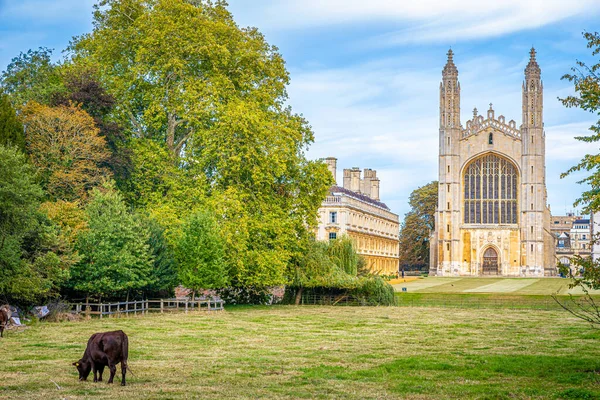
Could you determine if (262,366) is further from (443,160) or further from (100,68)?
(443,160)

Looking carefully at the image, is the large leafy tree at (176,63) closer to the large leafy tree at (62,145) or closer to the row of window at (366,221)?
the large leafy tree at (62,145)

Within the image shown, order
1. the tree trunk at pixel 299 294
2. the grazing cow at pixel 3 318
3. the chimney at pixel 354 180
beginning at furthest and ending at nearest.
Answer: the chimney at pixel 354 180
the tree trunk at pixel 299 294
the grazing cow at pixel 3 318

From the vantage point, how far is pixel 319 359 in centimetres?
1912

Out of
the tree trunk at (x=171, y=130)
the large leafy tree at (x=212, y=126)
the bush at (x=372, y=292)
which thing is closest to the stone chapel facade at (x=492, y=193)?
the bush at (x=372, y=292)

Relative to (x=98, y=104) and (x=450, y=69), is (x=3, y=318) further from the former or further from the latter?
(x=450, y=69)

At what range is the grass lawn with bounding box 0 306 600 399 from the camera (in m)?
14.6

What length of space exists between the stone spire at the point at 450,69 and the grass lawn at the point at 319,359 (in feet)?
244

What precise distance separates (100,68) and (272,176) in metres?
9.65

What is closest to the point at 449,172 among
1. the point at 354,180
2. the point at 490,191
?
the point at 490,191

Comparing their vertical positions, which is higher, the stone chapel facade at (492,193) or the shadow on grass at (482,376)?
the stone chapel facade at (492,193)

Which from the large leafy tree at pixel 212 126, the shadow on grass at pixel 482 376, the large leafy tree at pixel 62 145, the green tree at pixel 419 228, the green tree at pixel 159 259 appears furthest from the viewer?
the green tree at pixel 419 228

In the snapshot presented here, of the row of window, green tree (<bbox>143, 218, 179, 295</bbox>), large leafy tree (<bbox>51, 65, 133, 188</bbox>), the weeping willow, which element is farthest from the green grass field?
large leafy tree (<bbox>51, 65, 133, 188</bbox>)

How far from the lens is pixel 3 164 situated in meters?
25.3

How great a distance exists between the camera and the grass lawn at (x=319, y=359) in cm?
1461
